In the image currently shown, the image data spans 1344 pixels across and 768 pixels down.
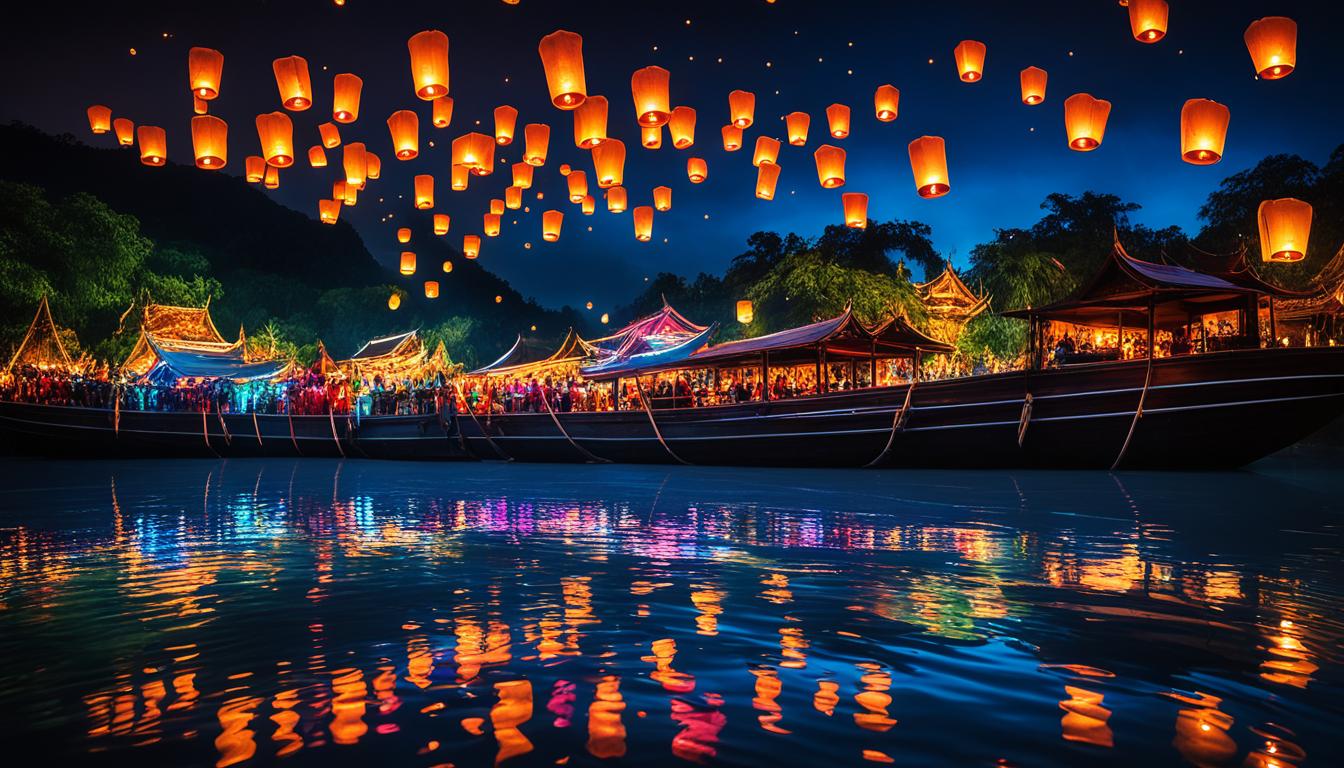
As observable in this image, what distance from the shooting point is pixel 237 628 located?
3.26m

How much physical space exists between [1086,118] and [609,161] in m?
7.95

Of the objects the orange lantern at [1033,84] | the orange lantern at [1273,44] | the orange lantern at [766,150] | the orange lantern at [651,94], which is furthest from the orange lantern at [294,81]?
the orange lantern at [1273,44]

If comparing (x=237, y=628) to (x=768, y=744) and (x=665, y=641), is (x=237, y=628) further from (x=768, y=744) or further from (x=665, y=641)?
(x=768, y=744)

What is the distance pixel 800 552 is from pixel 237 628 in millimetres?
3121

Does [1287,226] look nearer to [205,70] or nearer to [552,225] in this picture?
[552,225]

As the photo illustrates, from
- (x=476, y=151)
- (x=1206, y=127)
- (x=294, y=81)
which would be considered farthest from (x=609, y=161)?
(x=1206, y=127)

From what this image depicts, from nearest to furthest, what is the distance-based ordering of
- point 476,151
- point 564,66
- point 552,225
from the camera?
point 564,66, point 476,151, point 552,225

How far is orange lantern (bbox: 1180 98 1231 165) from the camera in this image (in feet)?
36.4

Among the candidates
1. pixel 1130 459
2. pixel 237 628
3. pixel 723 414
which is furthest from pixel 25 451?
pixel 1130 459

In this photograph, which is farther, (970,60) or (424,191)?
(424,191)

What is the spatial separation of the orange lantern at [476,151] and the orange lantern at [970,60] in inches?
344

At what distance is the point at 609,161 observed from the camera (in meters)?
15.1

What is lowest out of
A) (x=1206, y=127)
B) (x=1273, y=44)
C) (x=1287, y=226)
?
(x=1287, y=226)

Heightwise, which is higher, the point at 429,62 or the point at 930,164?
the point at 429,62
